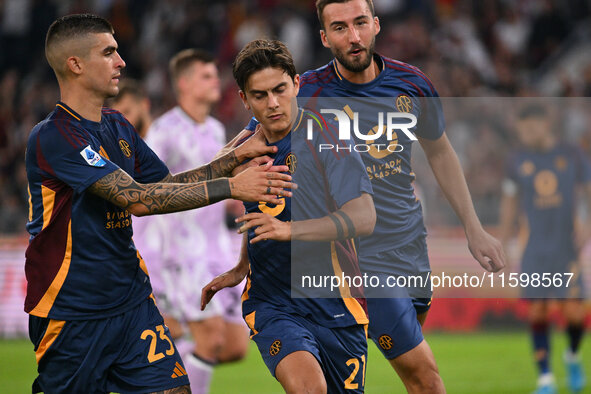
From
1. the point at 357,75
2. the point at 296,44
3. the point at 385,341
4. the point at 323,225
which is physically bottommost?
the point at 385,341

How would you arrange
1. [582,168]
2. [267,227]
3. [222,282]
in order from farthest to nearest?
[582,168] < [222,282] < [267,227]

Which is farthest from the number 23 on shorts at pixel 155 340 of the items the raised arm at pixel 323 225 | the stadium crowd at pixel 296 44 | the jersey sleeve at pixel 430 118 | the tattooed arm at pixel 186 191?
the stadium crowd at pixel 296 44

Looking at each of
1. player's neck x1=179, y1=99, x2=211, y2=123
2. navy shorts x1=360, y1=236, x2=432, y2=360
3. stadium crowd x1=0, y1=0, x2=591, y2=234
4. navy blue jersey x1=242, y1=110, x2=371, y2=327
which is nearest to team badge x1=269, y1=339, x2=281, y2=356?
navy blue jersey x1=242, y1=110, x2=371, y2=327

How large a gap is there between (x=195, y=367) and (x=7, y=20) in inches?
494

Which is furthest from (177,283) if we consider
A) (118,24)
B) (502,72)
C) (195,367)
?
(118,24)

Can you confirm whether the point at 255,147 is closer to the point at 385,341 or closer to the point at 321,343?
the point at 321,343

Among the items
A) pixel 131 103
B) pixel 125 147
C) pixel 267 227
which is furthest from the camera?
pixel 131 103

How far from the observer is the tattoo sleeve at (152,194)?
428cm

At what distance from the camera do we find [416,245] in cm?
561

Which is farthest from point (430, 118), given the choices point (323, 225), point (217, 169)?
point (323, 225)

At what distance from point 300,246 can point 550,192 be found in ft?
20.2

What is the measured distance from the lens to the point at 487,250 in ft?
17.6

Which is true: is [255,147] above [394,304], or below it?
above

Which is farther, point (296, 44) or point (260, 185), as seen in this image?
point (296, 44)
